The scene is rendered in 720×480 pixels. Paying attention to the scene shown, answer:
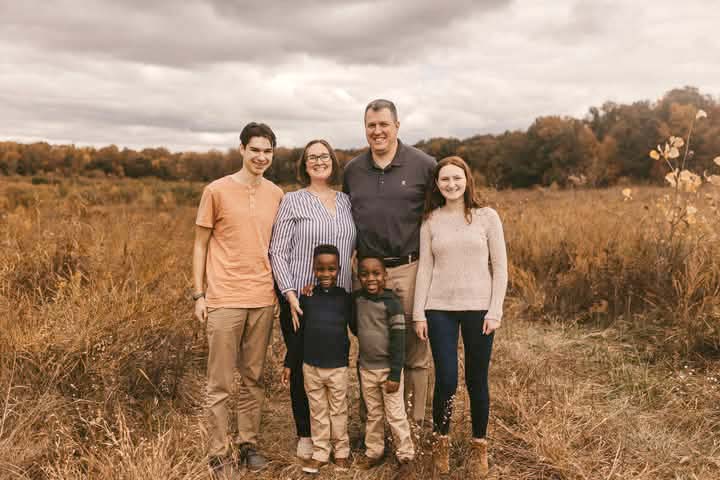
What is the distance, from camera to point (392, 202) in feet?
10.7

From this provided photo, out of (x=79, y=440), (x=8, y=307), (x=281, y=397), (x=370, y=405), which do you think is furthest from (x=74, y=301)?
(x=370, y=405)

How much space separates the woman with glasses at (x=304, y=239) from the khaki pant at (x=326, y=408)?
132 millimetres

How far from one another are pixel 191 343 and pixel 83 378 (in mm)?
959

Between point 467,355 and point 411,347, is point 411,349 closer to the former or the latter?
point 411,347

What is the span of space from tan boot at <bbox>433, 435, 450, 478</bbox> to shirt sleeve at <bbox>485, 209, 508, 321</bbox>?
0.80m

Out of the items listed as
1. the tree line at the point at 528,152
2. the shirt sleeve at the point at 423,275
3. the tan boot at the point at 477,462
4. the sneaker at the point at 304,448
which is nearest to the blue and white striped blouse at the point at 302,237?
the shirt sleeve at the point at 423,275

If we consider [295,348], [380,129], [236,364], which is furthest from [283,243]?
[380,129]

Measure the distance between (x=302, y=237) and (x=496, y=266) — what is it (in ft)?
3.97

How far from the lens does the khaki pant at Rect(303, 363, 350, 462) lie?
10.4ft

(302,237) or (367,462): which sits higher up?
(302,237)

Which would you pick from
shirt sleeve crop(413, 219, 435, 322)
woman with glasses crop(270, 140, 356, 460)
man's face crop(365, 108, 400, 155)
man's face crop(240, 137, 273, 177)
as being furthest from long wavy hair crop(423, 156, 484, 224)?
man's face crop(240, 137, 273, 177)

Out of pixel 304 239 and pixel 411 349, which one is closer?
pixel 304 239

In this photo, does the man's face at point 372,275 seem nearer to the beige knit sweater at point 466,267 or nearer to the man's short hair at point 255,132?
the beige knit sweater at point 466,267

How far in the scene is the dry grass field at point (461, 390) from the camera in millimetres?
3016
